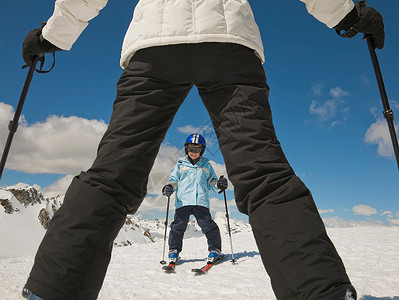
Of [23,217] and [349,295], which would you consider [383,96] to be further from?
[23,217]

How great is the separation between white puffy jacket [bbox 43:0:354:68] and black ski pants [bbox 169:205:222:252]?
3.88m

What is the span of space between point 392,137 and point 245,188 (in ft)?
4.80

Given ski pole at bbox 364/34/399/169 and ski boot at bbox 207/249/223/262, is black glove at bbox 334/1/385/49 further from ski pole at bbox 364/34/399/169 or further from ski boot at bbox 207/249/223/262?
ski boot at bbox 207/249/223/262

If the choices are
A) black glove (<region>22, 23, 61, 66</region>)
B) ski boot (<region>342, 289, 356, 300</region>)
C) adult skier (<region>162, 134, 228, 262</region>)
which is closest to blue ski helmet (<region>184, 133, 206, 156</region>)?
adult skier (<region>162, 134, 228, 262</region>)

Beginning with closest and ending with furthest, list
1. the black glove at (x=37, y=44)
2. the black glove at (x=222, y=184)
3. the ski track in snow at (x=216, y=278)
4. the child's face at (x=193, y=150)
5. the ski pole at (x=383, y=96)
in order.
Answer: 1. the black glove at (x=37, y=44)
2. the ski pole at (x=383, y=96)
3. the ski track in snow at (x=216, y=278)
4. the black glove at (x=222, y=184)
5. the child's face at (x=193, y=150)

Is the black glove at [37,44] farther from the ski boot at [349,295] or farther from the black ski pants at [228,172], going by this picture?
the ski boot at [349,295]

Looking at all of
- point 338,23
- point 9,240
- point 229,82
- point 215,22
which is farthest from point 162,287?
point 9,240

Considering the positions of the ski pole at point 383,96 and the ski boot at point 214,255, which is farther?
the ski boot at point 214,255

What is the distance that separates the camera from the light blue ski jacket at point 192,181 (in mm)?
4949

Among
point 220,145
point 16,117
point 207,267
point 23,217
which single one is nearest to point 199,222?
point 207,267

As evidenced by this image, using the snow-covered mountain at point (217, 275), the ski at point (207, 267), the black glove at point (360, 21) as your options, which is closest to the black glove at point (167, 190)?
the snow-covered mountain at point (217, 275)

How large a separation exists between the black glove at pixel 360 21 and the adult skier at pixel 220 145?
0.09 metres

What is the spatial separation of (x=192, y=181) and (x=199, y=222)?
31.5 inches

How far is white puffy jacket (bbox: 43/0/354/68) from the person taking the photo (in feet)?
4.03
